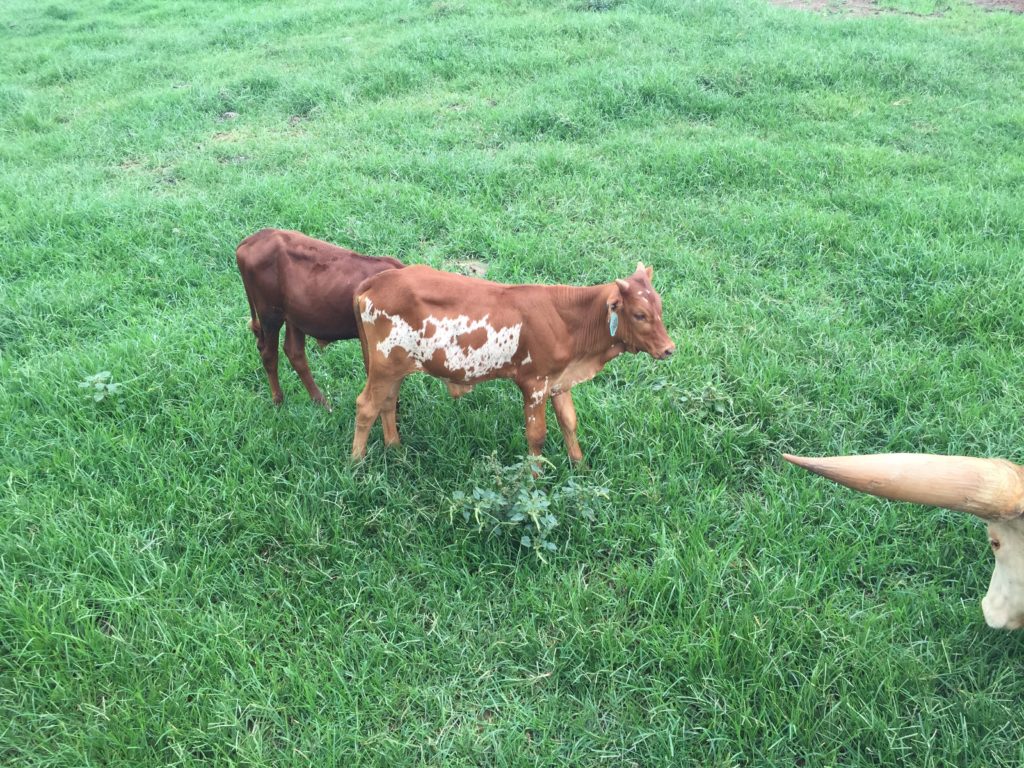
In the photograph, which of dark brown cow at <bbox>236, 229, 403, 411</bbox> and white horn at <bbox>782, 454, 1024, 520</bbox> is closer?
white horn at <bbox>782, 454, 1024, 520</bbox>

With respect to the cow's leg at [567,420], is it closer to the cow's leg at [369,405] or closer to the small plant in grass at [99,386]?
the cow's leg at [369,405]

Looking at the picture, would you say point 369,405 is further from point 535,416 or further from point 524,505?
point 524,505

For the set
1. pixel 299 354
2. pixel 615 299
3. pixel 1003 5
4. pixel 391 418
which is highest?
pixel 1003 5

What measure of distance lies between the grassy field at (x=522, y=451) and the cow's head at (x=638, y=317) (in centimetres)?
63

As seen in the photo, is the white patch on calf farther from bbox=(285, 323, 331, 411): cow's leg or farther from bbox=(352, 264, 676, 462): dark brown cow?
bbox=(285, 323, 331, 411): cow's leg

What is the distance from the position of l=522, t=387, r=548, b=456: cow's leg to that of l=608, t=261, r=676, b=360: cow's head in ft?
1.41

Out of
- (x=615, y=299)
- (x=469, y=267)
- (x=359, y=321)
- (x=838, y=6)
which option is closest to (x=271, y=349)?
(x=359, y=321)

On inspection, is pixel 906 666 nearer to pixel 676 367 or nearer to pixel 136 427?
pixel 676 367

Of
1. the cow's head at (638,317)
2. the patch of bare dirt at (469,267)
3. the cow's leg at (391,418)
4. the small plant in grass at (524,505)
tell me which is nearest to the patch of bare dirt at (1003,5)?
the patch of bare dirt at (469,267)

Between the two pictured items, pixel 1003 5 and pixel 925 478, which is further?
pixel 1003 5

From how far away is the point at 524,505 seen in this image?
306 cm

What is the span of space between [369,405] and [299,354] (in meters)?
0.60

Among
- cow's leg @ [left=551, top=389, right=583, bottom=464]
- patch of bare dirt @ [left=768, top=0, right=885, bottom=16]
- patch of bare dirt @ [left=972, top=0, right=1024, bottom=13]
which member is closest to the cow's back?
cow's leg @ [left=551, top=389, right=583, bottom=464]

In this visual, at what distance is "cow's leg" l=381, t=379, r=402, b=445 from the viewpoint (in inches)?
137
